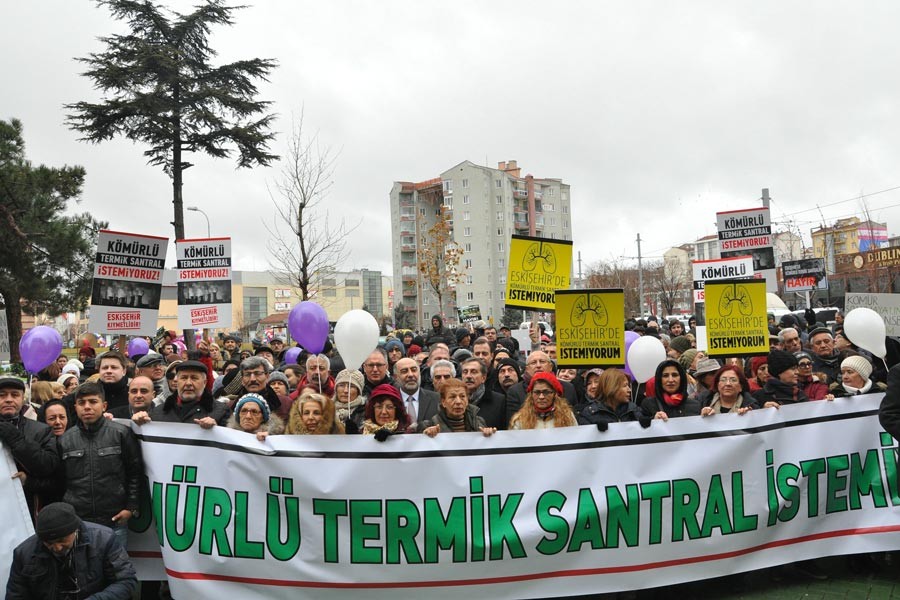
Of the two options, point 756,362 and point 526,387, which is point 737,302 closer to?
point 756,362

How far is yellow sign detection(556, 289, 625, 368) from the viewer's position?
576 centimetres

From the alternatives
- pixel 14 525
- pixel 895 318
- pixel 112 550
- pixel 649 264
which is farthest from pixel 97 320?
pixel 649 264

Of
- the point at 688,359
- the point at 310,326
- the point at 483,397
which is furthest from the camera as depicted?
the point at 688,359

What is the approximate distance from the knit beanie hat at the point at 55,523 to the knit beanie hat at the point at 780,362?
501 centimetres

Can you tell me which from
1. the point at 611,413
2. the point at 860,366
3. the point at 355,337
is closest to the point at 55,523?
the point at 355,337

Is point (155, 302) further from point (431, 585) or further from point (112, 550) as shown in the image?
point (431, 585)

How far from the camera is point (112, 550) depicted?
12.8 feet

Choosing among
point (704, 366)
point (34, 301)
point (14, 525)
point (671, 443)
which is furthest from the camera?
point (34, 301)

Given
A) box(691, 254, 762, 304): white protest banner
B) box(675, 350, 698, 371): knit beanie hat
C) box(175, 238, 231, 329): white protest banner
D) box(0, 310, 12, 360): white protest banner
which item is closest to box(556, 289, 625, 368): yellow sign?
box(675, 350, 698, 371): knit beanie hat

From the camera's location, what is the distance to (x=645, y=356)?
6250 mm

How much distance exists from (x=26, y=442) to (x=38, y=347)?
3204 millimetres

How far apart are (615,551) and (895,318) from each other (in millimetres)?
5122

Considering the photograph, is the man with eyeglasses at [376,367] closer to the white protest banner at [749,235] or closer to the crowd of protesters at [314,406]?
the crowd of protesters at [314,406]

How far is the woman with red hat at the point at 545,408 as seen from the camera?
475cm
